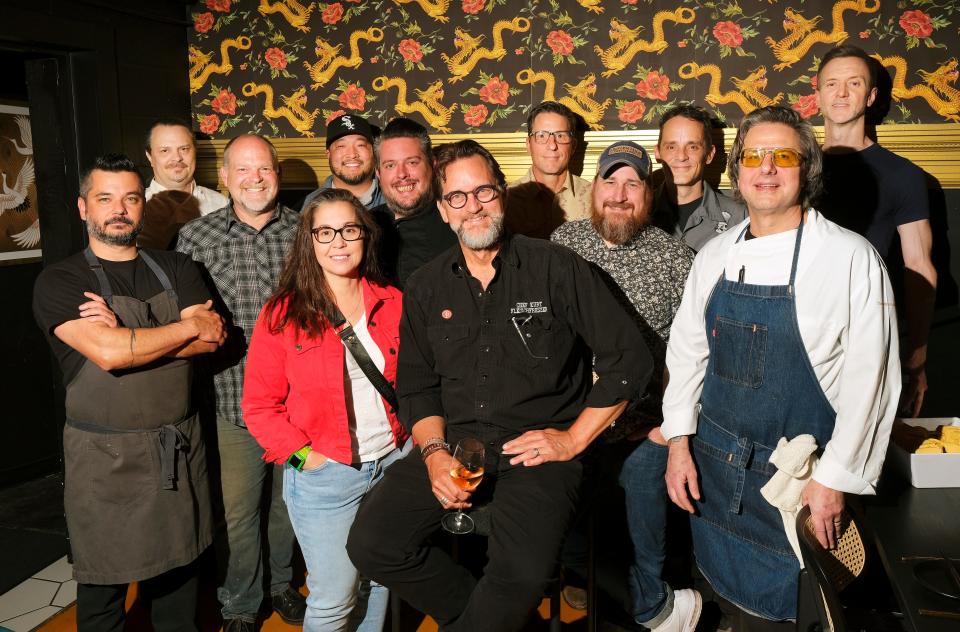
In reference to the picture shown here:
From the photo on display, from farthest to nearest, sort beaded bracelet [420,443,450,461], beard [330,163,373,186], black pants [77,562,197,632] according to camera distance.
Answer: beard [330,163,373,186] → black pants [77,562,197,632] → beaded bracelet [420,443,450,461]

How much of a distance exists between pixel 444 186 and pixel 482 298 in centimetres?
A: 40

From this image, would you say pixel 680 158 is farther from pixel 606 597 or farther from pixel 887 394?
pixel 606 597

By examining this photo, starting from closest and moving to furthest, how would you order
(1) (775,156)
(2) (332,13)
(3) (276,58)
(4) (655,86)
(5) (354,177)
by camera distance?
(1) (775,156)
(5) (354,177)
(4) (655,86)
(2) (332,13)
(3) (276,58)

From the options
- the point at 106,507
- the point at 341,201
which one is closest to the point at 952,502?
the point at 341,201

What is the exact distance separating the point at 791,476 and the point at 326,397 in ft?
4.79

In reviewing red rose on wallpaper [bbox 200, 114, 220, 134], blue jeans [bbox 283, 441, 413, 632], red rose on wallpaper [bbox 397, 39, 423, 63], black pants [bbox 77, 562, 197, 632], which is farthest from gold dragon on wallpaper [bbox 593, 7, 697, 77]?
black pants [bbox 77, 562, 197, 632]

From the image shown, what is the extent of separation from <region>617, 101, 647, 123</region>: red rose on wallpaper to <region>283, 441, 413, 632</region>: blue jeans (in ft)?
8.29

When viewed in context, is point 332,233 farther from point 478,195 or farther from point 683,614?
point 683,614

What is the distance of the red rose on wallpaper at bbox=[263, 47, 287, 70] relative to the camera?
4.60 metres

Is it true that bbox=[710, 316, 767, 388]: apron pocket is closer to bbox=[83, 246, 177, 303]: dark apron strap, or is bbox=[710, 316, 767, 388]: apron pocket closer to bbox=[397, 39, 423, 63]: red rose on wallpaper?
bbox=[83, 246, 177, 303]: dark apron strap

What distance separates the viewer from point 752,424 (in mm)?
2264

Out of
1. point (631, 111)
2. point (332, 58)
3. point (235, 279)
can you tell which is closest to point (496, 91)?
point (631, 111)

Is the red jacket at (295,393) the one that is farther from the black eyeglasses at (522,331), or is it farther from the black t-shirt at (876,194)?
the black t-shirt at (876,194)

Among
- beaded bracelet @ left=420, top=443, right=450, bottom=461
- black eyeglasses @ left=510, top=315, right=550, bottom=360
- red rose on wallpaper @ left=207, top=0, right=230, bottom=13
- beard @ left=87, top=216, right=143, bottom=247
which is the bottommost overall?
beaded bracelet @ left=420, top=443, right=450, bottom=461
